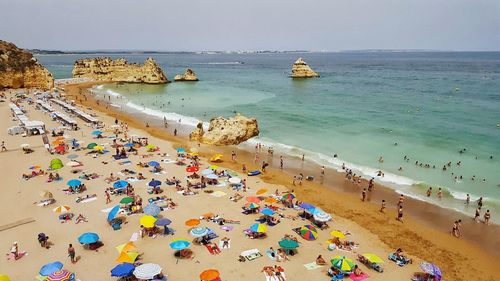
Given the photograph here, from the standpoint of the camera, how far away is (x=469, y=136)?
1501 inches

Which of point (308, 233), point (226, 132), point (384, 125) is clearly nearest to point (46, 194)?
point (308, 233)

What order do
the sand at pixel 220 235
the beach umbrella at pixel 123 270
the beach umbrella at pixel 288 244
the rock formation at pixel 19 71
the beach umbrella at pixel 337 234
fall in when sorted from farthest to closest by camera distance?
1. the rock formation at pixel 19 71
2. the beach umbrella at pixel 337 234
3. the beach umbrella at pixel 288 244
4. the sand at pixel 220 235
5. the beach umbrella at pixel 123 270

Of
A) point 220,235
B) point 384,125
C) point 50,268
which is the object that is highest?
point 384,125

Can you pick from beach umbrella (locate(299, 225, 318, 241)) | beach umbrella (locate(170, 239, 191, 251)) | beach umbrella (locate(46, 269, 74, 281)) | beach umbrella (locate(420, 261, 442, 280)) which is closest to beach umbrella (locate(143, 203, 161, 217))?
beach umbrella (locate(170, 239, 191, 251))

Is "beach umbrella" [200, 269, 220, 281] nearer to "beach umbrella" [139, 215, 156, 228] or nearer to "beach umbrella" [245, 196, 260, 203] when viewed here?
"beach umbrella" [139, 215, 156, 228]

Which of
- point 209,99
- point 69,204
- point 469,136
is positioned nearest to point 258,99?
point 209,99

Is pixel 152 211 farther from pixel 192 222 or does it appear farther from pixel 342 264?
pixel 342 264

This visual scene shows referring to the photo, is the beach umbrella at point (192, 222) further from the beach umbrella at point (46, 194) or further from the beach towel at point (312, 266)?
the beach umbrella at point (46, 194)

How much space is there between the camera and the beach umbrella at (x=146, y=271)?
13.3 metres

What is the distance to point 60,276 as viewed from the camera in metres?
13.5

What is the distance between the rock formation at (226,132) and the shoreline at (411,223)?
290 inches

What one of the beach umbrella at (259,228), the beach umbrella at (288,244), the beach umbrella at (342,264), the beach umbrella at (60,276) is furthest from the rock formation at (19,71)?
the beach umbrella at (342,264)

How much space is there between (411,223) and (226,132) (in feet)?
66.8

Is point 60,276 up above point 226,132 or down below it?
below
